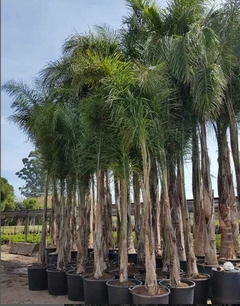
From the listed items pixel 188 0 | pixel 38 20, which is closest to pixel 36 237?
pixel 38 20

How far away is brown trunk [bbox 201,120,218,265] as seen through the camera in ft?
20.0

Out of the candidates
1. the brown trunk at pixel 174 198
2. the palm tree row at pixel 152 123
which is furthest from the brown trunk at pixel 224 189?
the brown trunk at pixel 174 198

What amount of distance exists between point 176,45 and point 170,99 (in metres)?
0.92

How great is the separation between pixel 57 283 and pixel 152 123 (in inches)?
138

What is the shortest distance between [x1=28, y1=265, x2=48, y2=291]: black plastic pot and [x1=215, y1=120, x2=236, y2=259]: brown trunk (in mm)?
3638

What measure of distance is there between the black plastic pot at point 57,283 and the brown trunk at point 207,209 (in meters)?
2.66

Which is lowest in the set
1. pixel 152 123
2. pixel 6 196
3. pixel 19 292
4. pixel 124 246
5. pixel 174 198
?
pixel 19 292

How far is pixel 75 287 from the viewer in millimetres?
5758

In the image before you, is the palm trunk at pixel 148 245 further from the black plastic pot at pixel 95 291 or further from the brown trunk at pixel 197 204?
the brown trunk at pixel 197 204

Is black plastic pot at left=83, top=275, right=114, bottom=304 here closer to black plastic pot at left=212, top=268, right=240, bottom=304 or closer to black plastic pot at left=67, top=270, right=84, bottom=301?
black plastic pot at left=67, top=270, right=84, bottom=301

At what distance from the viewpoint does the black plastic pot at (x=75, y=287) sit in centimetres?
572

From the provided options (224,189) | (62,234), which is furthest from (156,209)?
(62,234)

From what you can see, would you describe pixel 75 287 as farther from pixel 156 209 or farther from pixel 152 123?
pixel 152 123

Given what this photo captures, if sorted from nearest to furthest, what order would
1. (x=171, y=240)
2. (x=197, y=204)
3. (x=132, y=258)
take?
1. (x=171, y=240)
2. (x=197, y=204)
3. (x=132, y=258)
